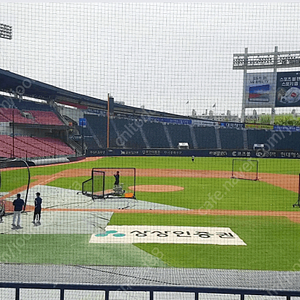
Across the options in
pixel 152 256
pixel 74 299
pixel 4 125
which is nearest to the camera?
pixel 74 299

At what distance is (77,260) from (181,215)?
495 cm

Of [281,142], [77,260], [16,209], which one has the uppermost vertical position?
[281,142]

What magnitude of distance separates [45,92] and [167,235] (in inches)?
1375

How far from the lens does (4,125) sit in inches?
1278

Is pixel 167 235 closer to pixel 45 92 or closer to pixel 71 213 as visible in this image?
pixel 71 213

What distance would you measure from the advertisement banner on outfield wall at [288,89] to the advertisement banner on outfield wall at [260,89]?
116 centimetres

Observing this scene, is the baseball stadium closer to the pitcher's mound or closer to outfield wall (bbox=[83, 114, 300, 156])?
the pitcher's mound

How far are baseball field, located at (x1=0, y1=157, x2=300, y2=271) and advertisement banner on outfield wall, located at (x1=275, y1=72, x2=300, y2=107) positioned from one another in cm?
2356

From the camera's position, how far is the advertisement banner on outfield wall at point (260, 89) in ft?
131

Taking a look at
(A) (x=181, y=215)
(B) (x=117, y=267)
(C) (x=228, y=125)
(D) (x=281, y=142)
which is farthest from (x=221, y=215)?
(D) (x=281, y=142)

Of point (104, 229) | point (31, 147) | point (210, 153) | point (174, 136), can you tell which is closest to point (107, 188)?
point (104, 229)

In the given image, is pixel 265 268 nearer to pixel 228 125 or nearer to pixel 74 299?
pixel 74 299

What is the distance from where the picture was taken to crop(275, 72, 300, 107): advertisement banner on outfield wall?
3697 cm

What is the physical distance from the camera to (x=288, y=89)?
37625 mm
